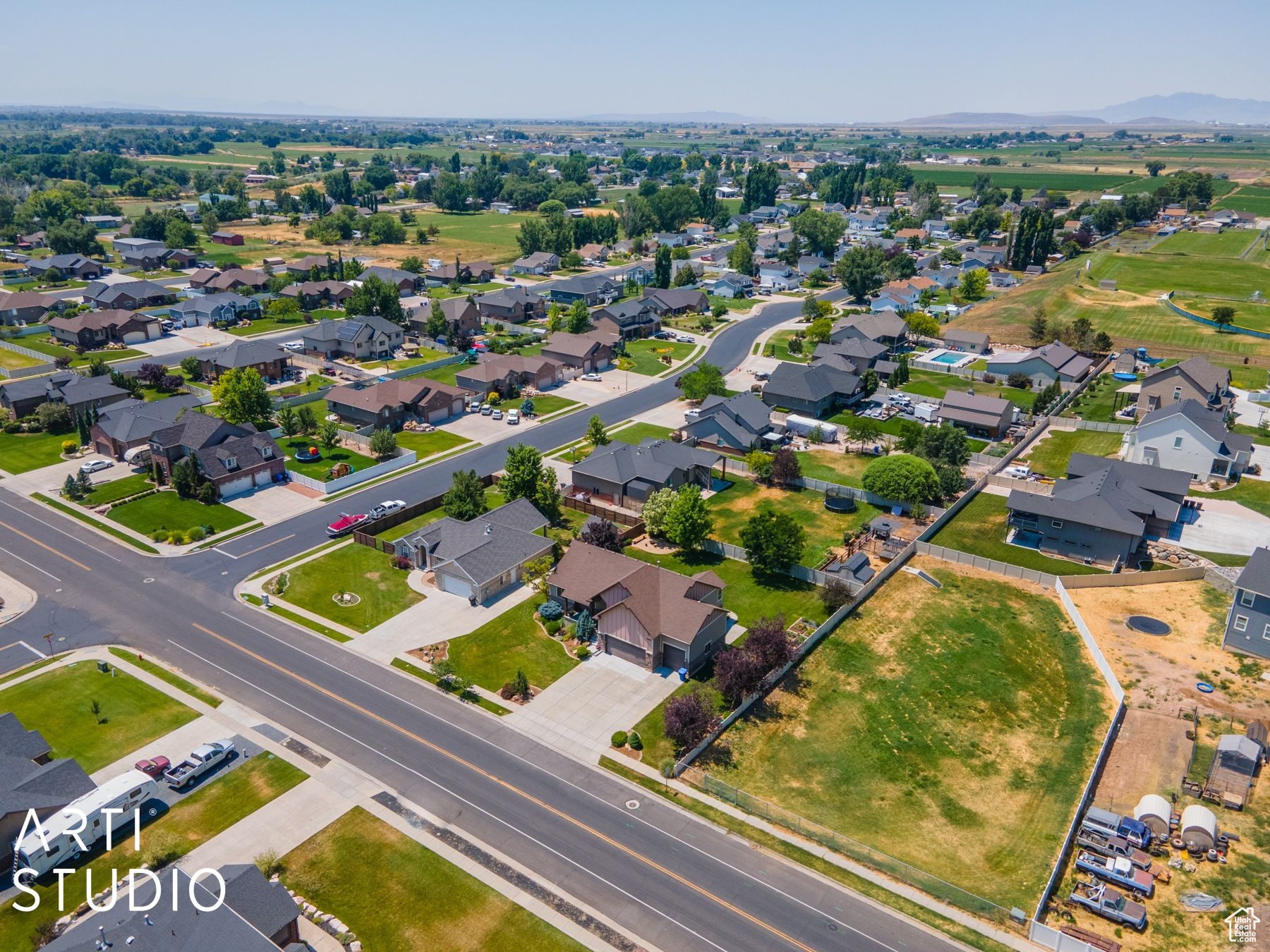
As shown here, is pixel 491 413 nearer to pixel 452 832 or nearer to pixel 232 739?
pixel 232 739

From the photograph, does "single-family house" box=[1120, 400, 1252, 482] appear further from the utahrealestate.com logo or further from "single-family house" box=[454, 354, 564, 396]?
"single-family house" box=[454, 354, 564, 396]

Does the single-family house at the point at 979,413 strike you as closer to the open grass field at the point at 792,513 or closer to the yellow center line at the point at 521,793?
the open grass field at the point at 792,513

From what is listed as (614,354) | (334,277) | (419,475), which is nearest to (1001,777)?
(419,475)

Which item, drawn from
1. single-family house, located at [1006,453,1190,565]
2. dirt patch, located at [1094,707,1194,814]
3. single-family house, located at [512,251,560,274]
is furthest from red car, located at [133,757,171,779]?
single-family house, located at [512,251,560,274]

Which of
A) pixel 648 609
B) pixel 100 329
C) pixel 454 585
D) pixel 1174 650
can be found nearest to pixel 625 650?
pixel 648 609

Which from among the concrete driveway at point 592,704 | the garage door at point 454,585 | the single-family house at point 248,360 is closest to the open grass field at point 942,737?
the concrete driveway at point 592,704
